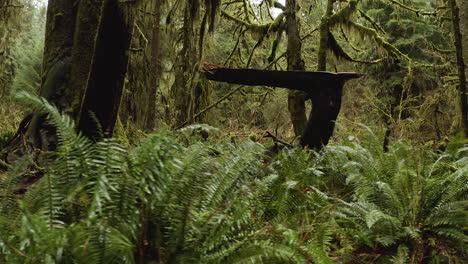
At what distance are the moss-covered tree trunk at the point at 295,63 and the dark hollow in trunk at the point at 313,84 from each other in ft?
7.37

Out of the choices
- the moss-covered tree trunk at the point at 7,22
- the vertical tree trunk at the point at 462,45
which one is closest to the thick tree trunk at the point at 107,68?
the moss-covered tree trunk at the point at 7,22

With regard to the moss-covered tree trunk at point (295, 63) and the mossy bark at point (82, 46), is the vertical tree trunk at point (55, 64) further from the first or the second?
the moss-covered tree trunk at point (295, 63)

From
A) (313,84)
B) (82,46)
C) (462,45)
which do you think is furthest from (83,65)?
(462,45)

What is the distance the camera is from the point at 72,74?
3646mm

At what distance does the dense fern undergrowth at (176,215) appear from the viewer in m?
1.33

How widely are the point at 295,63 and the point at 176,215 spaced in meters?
6.08

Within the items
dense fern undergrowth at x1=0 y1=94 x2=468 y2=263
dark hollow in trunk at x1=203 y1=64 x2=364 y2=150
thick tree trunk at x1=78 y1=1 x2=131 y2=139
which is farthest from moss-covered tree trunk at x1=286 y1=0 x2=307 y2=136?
thick tree trunk at x1=78 y1=1 x2=131 y2=139

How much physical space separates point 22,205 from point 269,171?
7.61ft

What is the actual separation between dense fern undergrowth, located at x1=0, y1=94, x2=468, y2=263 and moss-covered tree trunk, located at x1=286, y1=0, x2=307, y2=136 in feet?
15.6

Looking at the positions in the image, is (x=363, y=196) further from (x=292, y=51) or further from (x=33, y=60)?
(x=33, y=60)

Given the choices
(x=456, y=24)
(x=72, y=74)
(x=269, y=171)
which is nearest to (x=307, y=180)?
(x=269, y=171)

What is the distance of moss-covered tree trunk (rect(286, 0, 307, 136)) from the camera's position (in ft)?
23.7

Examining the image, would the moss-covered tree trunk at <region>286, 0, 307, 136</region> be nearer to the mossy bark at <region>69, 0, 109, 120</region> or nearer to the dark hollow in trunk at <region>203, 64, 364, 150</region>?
the dark hollow in trunk at <region>203, 64, 364, 150</region>

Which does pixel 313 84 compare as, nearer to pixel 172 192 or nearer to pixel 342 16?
pixel 172 192
